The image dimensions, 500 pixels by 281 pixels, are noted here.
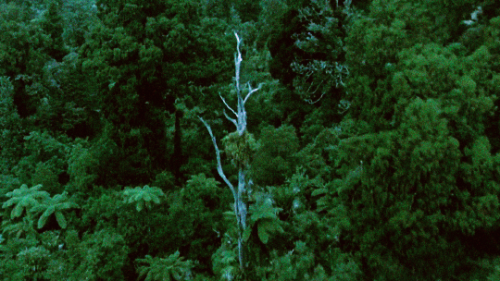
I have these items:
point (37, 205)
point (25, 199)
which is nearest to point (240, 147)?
point (37, 205)

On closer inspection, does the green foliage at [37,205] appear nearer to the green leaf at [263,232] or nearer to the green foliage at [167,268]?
the green foliage at [167,268]

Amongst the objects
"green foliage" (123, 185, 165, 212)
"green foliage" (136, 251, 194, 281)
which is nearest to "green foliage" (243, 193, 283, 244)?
"green foliage" (136, 251, 194, 281)

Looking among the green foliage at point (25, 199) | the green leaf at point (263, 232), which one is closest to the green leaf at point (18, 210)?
the green foliage at point (25, 199)

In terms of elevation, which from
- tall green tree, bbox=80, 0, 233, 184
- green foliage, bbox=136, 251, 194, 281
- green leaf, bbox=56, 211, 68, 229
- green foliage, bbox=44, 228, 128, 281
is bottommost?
green foliage, bbox=136, 251, 194, 281

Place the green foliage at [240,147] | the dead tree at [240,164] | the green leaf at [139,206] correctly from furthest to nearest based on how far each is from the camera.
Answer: the green leaf at [139,206] < the green foliage at [240,147] < the dead tree at [240,164]

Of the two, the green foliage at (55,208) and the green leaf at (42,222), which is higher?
the green foliage at (55,208)

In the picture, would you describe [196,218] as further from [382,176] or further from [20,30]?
[20,30]

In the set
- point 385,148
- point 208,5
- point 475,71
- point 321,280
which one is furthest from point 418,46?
point 208,5

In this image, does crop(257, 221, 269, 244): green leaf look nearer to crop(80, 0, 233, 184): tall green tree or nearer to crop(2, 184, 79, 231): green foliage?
crop(80, 0, 233, 184): tall green tree
